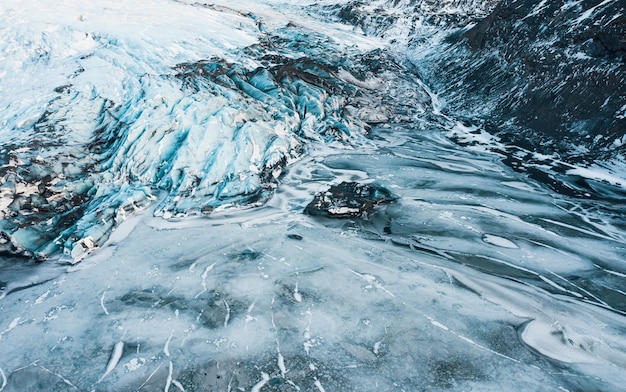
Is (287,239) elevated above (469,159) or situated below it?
below

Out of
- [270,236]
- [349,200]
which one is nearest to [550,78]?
[349,200]

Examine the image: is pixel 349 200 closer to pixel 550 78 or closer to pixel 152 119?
pixel 152 119

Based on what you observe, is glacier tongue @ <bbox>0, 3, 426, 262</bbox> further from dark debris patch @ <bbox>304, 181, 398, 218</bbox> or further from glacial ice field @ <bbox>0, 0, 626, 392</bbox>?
dark debris patch @ <bbox>304, 181, 398, 218</bbox>

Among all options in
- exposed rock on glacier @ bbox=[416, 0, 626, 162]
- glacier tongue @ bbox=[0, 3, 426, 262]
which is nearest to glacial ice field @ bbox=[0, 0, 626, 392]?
glacier tongue @ bbox=[0, 3, 426, 262]

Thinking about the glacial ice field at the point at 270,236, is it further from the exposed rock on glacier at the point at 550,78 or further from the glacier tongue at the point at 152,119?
the exposed rock on glacier at the point at 550,78

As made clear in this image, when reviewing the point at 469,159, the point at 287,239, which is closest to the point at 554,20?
the point at 469,159

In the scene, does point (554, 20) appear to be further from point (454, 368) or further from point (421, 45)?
point (454, 368)
